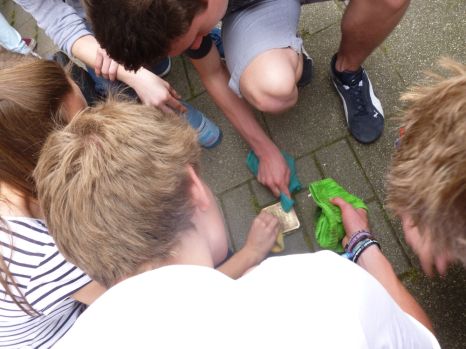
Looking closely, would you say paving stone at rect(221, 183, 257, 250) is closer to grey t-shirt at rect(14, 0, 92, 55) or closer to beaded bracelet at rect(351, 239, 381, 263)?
beaded bracelet at rect(351, 239, 381, 263)

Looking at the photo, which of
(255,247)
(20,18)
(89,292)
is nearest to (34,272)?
(89,292)

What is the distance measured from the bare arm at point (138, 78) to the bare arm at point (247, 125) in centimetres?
21

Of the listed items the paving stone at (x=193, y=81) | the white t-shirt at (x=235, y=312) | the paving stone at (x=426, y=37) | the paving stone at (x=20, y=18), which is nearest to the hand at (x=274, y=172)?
the paving stone at (x=193, y=81)

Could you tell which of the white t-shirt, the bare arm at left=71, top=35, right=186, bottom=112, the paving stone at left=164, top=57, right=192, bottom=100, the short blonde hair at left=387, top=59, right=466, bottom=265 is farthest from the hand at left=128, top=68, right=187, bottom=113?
the white t-shirt

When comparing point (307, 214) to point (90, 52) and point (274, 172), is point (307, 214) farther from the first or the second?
point (90, 52)

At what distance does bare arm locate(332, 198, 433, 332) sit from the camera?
149 centimetres

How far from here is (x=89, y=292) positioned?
1266 mm

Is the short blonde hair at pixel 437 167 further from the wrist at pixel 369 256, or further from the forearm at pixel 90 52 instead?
the forearm at pixel 90 52

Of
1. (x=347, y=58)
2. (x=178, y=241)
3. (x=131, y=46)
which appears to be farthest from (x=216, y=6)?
(x=178, y=241)

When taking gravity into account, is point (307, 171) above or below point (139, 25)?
below

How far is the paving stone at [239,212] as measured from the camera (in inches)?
79.3

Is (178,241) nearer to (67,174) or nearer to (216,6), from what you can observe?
(67,174)

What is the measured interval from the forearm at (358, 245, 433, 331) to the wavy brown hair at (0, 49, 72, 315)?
3.79 ft

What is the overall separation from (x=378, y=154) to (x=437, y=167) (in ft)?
3.59
